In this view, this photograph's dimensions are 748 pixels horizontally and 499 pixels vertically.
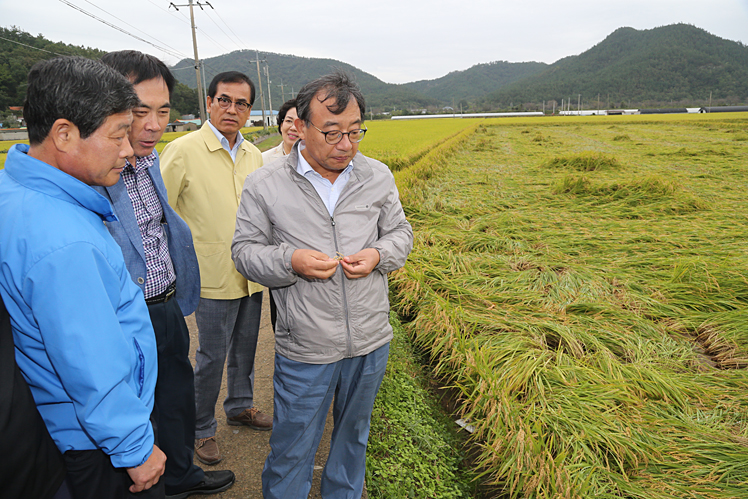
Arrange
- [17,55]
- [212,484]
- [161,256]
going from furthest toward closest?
[17,55], [212,484], [161,256]

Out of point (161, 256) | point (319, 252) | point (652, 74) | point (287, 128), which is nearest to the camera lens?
point (319, 252)

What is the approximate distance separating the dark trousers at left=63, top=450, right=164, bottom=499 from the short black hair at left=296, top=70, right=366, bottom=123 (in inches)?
46.6

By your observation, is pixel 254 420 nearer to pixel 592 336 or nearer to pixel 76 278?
pixel 76 278

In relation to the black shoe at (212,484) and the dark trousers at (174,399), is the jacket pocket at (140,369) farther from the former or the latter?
the black shoe at (212,484)

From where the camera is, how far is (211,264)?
214cm

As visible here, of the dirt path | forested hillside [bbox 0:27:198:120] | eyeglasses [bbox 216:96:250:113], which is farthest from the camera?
forested hillside [bbox 0:27:198:120]

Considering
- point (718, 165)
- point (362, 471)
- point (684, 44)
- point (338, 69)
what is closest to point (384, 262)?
point (338, 69)

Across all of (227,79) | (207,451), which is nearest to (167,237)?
(227,79)

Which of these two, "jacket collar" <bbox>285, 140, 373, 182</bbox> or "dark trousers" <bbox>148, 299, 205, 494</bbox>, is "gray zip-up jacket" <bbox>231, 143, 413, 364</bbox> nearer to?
"jacket collar" <bbox>285, 140, 373, 182</bbox>

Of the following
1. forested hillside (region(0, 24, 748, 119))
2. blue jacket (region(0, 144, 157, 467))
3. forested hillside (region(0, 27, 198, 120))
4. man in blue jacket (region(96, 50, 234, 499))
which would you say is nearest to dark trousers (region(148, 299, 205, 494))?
man in blue jacket (region(96, 50, 234, 499))

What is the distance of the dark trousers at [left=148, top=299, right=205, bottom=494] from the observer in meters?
1.68

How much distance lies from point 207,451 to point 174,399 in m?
0.55

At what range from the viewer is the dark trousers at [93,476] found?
3.54 feet

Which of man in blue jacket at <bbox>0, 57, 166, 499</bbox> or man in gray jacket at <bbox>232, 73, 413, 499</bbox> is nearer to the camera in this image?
man in blue jacket at <bbox>0, 57, 166, 499</bbox>
